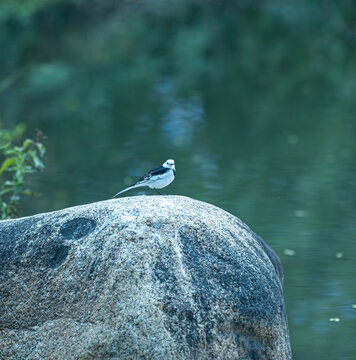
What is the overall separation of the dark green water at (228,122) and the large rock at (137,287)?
1844mm

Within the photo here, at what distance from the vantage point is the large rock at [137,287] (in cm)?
507

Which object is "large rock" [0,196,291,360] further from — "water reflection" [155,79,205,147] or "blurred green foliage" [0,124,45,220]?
"water reflection" [155,79,205,147]

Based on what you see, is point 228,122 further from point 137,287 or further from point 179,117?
point 137,287

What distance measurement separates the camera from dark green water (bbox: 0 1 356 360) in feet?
31.2

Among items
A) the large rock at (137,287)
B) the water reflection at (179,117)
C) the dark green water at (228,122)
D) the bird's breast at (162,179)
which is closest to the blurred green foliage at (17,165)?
the dark green water at (228,122)

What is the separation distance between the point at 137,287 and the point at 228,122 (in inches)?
489

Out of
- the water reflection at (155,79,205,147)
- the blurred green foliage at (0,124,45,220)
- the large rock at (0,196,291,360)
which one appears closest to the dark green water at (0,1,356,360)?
the water reflection at (155,79,205,147)

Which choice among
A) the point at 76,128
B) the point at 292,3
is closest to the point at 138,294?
the point at 76,128

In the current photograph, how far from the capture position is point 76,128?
1683cm

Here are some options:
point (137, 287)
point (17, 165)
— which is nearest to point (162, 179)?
point (137, 287)

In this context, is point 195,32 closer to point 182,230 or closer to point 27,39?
point 27,39

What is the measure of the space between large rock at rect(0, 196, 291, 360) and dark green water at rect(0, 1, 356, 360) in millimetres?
1844

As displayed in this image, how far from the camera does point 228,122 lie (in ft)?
56.8

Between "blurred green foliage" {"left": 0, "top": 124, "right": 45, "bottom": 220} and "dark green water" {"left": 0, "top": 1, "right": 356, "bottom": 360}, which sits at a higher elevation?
"blurred green foliage" {"left": 0, "top": 124, "right": 45, "bottom": 220}
